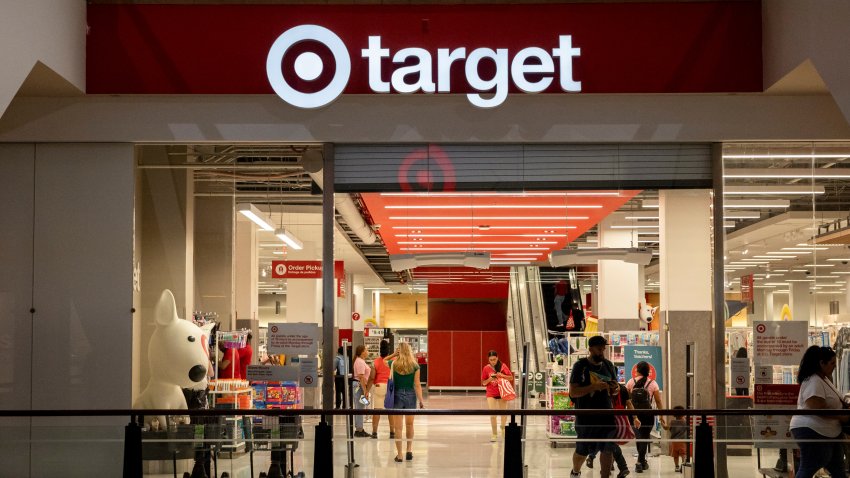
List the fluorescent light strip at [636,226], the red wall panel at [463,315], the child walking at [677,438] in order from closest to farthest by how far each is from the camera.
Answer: the child walking at [677,438], the fluorescent light strip at [636,226], the red wall panel at [463,315]

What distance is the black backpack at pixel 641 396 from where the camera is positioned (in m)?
10.5

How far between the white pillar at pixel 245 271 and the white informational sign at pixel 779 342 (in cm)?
462

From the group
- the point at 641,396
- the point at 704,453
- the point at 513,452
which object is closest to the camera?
the point at 513,452

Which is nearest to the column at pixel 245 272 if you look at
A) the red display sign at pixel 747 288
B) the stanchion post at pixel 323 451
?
the stanchion post at pixel 323 451

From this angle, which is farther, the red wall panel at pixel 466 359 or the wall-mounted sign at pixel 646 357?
the red wall panel at pixel 466 359

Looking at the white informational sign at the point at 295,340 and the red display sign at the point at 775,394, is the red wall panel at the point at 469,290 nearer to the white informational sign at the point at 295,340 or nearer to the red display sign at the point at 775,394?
the white informational sign at the point at 295,340

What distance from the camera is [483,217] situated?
32.9 ft

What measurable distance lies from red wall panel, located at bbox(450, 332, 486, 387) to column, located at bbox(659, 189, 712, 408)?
14.5 metres

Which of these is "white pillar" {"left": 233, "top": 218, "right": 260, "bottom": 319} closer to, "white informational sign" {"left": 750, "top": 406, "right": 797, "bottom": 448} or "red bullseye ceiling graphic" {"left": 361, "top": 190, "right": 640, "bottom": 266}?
"red bullseye ceiling graphic" {"left": 361, "top": 190, "right": 640, "bottom": 266}

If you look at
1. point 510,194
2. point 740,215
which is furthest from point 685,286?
point 510,194

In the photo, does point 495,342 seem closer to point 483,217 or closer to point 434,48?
point 483,217

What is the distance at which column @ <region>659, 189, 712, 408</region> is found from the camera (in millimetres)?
9305

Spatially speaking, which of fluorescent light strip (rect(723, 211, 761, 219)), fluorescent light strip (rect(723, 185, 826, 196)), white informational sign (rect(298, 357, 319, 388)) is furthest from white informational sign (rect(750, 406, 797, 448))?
white informational sign (rect(298, 357, 319, 388))

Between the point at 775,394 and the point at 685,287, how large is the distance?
2.04 m
